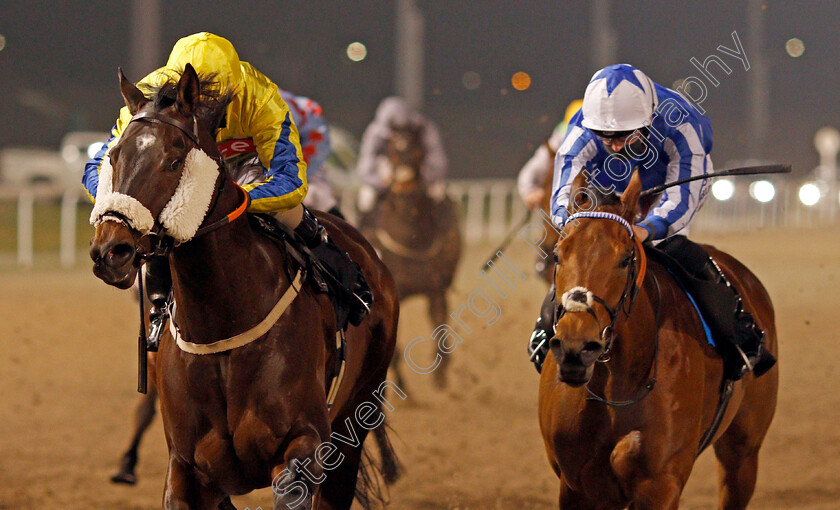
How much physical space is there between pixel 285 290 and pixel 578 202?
920mm

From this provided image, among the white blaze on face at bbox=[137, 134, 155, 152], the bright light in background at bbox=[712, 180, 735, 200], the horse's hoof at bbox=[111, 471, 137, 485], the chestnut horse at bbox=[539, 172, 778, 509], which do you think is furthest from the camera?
the bright light in background at bbox=[712, 180, 735, 200]

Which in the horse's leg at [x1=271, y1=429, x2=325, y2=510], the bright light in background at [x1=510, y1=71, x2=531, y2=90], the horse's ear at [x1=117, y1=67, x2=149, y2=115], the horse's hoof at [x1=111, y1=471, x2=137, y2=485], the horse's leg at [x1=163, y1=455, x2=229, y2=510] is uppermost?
the horse's ear at [x1=117, y1=67, x2=149, y2=115]

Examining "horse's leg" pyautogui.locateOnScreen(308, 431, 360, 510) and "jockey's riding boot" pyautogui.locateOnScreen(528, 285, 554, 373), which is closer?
"jockey's riding boot" pyautogui.locateOnScreen(528, 285, 554, 373)

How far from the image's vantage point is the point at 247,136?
132 inches

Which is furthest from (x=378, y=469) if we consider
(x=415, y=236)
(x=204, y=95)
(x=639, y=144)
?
(x=415, y=236)

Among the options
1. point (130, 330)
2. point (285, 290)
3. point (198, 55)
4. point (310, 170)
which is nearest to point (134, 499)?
point (310, 170)

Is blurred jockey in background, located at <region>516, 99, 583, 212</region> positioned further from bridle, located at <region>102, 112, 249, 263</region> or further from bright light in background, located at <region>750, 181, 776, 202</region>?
bright light in background, located at <region>750, 181, 776, 202</region>

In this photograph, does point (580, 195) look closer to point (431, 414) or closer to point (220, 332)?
point (220, 332)

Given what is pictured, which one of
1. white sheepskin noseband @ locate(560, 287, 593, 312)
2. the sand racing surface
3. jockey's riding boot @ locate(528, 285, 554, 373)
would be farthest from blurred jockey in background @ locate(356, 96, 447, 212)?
white sheepskin noseband @ locate(560, 287, 593, 312)

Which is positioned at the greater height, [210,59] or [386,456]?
[210,59]

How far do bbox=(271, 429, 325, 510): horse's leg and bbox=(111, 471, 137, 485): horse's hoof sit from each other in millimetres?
2229

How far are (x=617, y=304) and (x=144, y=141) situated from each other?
1290mm

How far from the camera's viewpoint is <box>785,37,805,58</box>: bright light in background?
2023cm

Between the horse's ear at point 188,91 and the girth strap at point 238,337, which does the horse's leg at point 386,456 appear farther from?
the horse's ear at point 188,91
